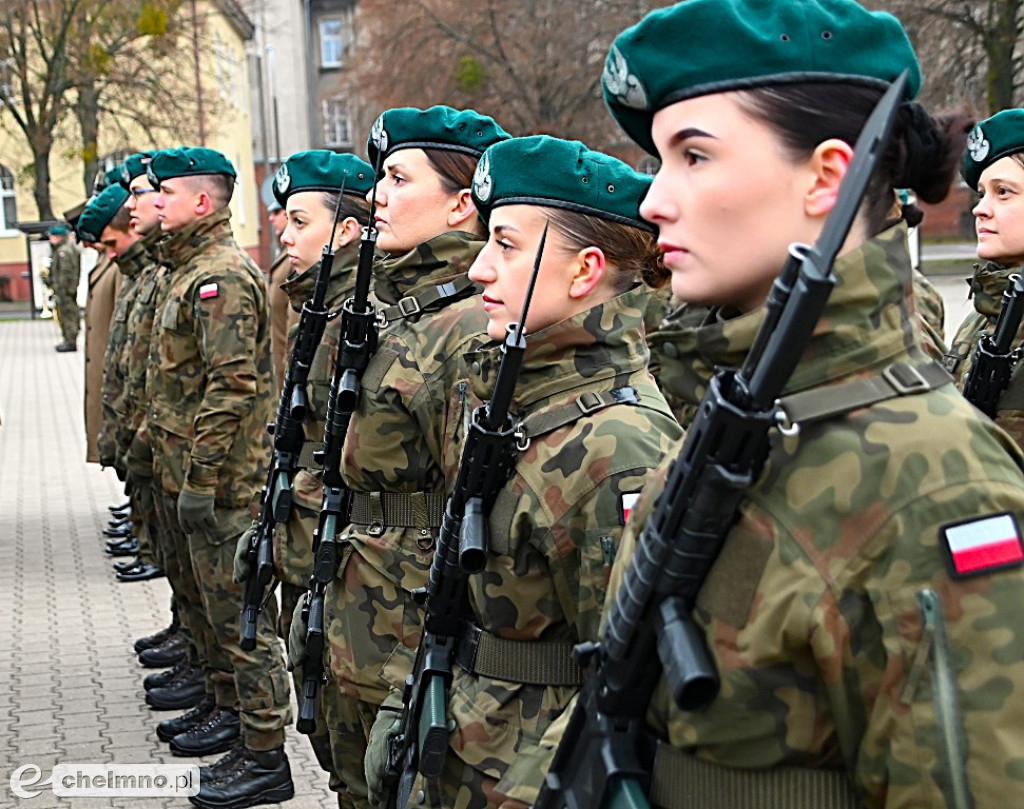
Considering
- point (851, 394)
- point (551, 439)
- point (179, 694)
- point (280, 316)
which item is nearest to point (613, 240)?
point (551, 439)

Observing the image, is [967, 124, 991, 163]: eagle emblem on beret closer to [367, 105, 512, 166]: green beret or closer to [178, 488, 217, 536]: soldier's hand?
[367, 105, 512, 166]: green beret

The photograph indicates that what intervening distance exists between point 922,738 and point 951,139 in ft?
2.40

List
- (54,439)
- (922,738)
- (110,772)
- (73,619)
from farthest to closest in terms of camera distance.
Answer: (54,439) < (73,619) < (110,772) < (922,738)

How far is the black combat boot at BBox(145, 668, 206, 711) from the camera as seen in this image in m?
6.44

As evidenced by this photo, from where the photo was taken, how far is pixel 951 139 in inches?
69.4

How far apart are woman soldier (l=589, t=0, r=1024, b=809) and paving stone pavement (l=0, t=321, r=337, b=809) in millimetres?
3936

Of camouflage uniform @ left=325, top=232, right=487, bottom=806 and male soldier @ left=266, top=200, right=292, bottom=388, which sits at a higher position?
camouflage uniform @ left=325, top=232, right=487, bottom=806

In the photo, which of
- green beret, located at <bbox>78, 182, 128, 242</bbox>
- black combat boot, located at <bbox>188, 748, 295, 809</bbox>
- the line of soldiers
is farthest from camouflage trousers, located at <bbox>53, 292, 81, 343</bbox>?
black combat boot, located at <bbox>188, 748, 295, 809</bbox>

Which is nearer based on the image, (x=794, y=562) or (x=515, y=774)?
(x=794, y=562)

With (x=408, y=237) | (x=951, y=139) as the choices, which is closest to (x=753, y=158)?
(x=951, y=139)

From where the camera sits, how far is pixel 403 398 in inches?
146

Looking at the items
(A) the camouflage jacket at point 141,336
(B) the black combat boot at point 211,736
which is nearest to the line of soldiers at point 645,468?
(B) the black combat boot at point 211,736

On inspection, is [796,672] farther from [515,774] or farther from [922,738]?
[515,774]

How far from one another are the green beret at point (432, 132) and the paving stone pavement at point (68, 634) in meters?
2.59
